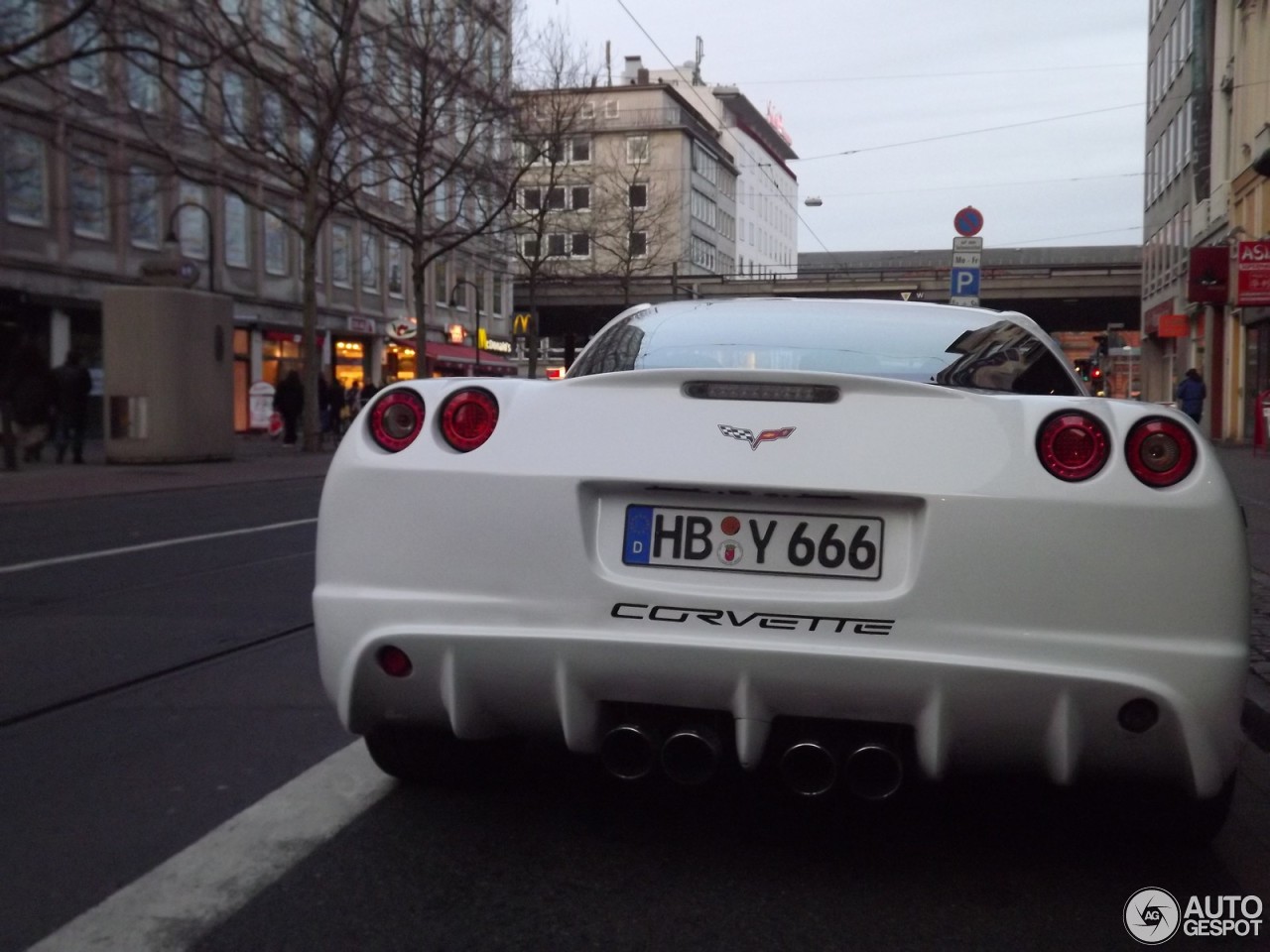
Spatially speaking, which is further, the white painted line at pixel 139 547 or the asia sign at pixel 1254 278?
the asia sign at pixel 1254 278

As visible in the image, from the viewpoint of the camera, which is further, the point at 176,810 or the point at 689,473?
the point at 176,810

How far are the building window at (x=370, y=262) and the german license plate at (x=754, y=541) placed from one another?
48.4m

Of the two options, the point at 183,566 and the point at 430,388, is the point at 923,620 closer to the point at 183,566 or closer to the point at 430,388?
the point at 430,388

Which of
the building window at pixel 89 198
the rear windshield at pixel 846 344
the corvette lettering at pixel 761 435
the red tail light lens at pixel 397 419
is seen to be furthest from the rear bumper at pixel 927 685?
the building window at pixel 89 198

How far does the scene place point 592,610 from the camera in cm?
321

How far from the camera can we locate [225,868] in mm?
3252

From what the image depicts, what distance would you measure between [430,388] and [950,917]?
1.68 meters

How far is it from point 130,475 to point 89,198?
14918 millimetres

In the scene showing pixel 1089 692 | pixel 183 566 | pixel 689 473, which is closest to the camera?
pixel 1089 692

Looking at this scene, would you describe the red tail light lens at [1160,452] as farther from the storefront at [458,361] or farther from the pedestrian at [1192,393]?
the storefront at [458,361]

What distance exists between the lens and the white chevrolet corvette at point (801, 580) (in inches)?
120

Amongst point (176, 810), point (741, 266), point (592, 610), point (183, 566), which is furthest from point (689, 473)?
point (741, 266)

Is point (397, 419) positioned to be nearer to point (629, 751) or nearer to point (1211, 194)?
point (629, 751)

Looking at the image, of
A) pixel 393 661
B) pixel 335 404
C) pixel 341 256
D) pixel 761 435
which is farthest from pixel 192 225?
pixel 761 435
